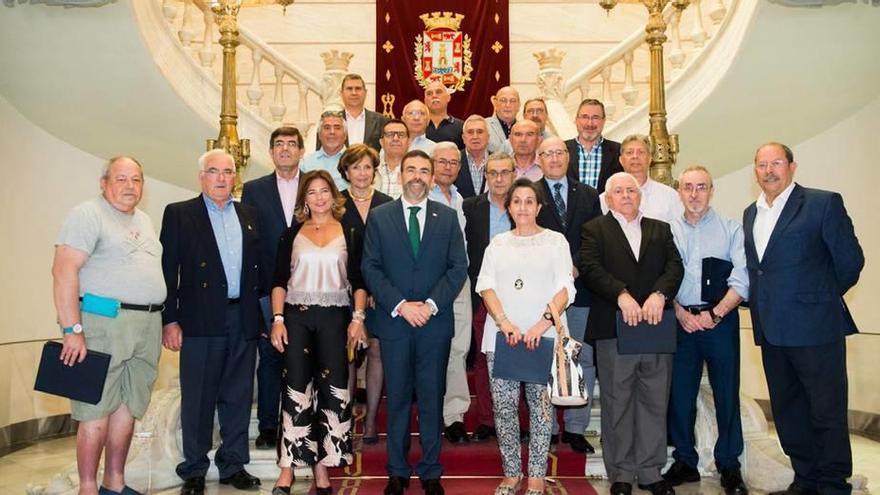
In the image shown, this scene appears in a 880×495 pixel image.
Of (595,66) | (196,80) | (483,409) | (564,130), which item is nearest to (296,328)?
(483,409)

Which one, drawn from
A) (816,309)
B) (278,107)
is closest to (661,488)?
(816,309)

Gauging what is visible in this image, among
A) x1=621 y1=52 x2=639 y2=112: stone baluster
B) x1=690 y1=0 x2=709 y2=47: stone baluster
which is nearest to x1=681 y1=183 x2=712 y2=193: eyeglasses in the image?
x1=690 y1=0 x2=709 y2=47: stone baluster

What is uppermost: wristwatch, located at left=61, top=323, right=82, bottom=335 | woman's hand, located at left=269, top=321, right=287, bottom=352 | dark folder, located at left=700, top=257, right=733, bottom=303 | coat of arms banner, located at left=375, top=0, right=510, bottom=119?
coat of arms banner, located at left=375, top=0, right=510, bottom=119

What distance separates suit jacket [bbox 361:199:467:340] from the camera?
425 centimetres

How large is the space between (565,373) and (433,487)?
896 mm

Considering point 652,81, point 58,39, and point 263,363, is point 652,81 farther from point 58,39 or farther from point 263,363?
point 58,39

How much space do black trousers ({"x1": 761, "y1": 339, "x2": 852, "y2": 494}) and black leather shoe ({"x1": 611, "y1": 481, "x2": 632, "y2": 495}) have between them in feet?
2.77

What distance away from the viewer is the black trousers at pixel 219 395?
4.39 m

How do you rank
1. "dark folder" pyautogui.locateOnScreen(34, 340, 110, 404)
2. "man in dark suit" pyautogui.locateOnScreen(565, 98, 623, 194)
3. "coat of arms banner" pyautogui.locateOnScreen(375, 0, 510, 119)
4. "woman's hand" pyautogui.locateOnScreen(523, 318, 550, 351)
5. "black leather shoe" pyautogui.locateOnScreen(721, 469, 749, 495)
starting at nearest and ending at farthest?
"dark folder" pyautogui.locateOnScreen(34, 340, 110, 404)
"woman's hand" pyautogui.locateOnScreen(523, 318, 550, 351)
"black leather shoe" pyautogui.locateOnScreen(721, 469, 749, 495)
"man in dark suit" pyautogui.locateOnScreen(565, 98, 623, 194)
"coat of arms banner" pyautogui.locateOnScreen(375, 0, 510, 119)

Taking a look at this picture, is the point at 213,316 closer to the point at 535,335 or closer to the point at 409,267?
the point at 409,267

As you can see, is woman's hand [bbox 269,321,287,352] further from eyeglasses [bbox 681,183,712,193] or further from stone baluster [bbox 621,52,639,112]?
stone baluster [bbox 621,52,639,112]

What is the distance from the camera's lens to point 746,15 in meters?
6.39

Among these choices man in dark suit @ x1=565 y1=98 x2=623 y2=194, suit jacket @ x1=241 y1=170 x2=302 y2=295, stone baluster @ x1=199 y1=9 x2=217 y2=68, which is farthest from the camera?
stone baluster @ x1=199 y1=9 x2=217 y2=68

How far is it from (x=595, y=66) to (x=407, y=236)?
442cm
